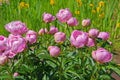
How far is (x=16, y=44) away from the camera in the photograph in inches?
87.9

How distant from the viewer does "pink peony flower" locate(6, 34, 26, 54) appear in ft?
7.36

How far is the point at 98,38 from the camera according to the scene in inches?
101

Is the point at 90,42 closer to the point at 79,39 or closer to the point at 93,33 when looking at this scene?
the point at 93,33

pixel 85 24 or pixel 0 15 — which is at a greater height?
pixel 85 24

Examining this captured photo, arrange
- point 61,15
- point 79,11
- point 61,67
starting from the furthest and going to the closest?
point 79,11, point 61,15, point 61,67

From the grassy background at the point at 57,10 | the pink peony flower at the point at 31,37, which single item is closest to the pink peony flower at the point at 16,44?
the pink peony flower at the point at 31,37

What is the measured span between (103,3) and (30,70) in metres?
2.62

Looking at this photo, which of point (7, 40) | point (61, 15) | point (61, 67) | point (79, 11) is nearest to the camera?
point (7, 40)

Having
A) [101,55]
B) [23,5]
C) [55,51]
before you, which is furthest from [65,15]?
[23,5]

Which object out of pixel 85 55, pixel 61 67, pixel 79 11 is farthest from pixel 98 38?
pixel 79 11

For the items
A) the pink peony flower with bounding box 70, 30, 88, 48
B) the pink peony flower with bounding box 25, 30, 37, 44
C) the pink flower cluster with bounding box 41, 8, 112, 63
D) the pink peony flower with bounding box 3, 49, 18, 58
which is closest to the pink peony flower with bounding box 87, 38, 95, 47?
the pink flower cluster with bounding box 41, 8, 112, 63

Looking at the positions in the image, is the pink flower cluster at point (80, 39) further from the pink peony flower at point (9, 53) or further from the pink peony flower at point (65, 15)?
the pink peony flower at point (9, 53)

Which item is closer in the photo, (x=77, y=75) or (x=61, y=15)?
(x=77, y=75)

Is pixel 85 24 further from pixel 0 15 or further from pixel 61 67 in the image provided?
pixel 0 15
